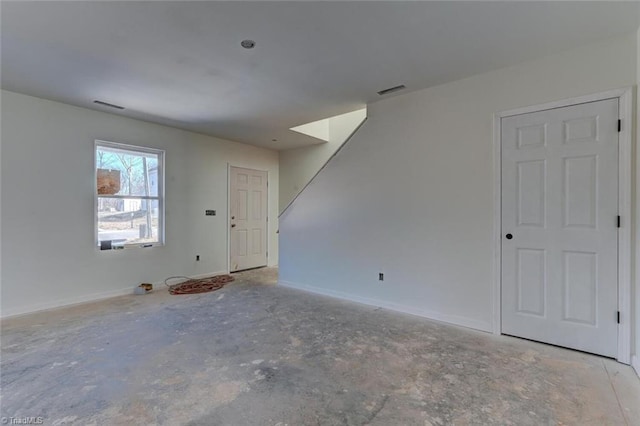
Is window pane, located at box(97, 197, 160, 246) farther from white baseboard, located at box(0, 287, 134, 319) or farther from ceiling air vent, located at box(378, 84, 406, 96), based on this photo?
ceiling air vent, located at box(378, 84, 406, 96)

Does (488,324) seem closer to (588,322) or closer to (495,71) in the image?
(588,322)

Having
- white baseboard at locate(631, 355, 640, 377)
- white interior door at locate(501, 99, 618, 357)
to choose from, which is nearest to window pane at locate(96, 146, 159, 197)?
white interior door at locate(501, 99, 618, 357)

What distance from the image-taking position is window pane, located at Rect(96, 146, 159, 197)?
14.1 feet

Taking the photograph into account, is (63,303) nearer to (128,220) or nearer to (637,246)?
(128,220)

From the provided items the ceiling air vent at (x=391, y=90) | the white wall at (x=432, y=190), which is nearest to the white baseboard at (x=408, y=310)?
the white wall at (x=432, y=190)

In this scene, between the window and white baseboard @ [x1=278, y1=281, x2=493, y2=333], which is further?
the window

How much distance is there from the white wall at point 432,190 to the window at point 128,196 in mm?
2641

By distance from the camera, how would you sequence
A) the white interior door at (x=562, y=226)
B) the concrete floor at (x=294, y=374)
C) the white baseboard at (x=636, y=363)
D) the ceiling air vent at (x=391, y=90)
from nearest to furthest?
the concrete floor at (x=294, y=374) < the white baseboard at (x=636, y=363) < the white interior door at (x=562, y=226) < the ceiling air vent at (x=391, y=90)

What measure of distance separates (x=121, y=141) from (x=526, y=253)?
17.3ft

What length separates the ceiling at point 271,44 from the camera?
80.9 inches

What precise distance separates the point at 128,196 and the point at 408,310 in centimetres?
428

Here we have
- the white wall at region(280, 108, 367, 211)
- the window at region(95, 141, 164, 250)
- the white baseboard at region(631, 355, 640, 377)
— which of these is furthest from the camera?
the white wall at region(280, 108, 367, 211)

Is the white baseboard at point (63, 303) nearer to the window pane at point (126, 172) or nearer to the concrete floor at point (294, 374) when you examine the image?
the concrete floor at point (294, 374)

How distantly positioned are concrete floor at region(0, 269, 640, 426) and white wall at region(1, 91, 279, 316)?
2.07 feet
